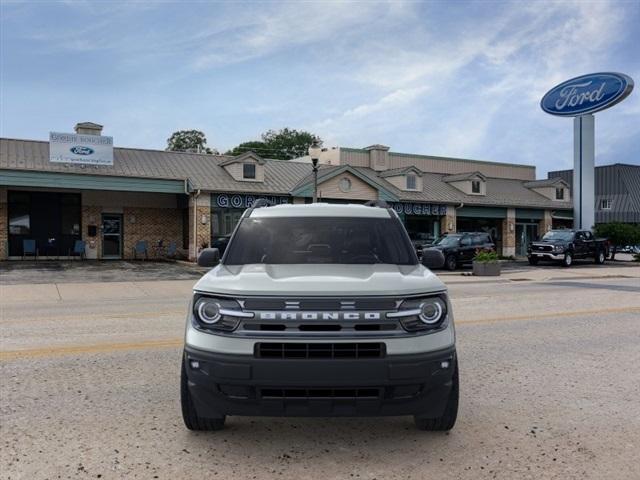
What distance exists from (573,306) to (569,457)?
9298mm

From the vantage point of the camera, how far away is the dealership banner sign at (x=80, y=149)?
26266 millimetres

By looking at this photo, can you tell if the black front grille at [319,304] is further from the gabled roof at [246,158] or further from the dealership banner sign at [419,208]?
the dealership banner sign at [419,208]

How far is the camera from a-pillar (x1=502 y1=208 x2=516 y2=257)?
3797cm

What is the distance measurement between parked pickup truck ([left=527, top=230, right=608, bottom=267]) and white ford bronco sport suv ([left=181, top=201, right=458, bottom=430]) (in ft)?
90.6

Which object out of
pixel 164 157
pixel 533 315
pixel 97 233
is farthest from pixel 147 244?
pixel 533 315

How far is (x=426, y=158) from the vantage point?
42.3 metres

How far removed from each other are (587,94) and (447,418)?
34.9 meters

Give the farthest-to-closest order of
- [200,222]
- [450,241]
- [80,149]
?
1. [200,222]
2. [450,241]
3. [80,149]

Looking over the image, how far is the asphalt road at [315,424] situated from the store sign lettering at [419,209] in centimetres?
2505

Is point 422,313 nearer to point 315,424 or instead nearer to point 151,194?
point 315,424

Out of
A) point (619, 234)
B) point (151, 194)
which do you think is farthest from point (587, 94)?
point (151, 194)

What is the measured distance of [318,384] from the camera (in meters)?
3.52

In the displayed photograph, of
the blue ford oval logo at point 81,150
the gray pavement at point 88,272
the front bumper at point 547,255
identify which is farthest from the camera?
the front bumper at point 547,255

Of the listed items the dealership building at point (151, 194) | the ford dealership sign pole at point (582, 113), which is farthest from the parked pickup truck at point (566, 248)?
the dealership building at point (151, 194)
